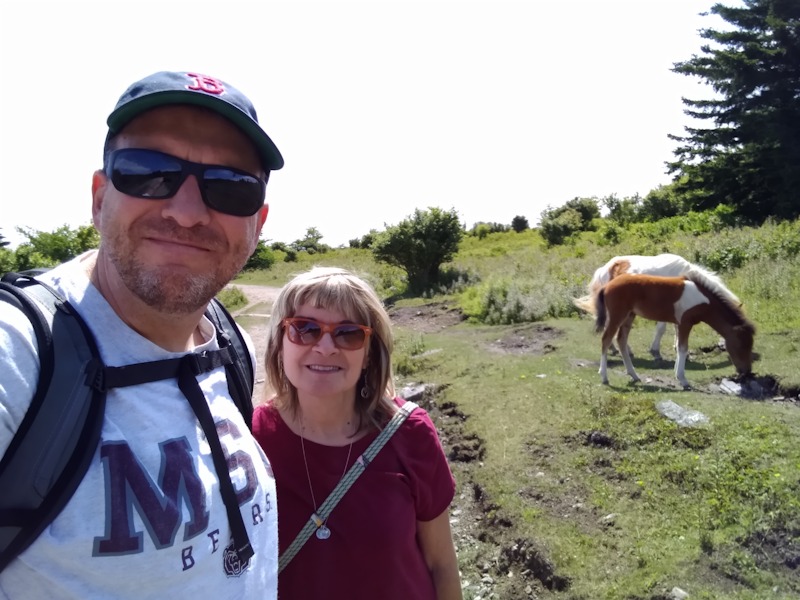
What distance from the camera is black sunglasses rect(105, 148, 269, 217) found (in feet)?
4.32

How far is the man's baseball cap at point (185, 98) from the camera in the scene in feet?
4.26

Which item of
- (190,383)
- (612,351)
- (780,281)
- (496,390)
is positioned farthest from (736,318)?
(190,383)

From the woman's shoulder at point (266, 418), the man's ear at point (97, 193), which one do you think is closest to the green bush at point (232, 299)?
the woman's shoulder at point (266, 418)

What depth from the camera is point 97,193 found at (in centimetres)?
141

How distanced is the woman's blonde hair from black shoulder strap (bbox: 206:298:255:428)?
0.43 meters

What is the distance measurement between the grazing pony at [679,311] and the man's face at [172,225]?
7933 millimetres

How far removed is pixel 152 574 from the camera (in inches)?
44.1

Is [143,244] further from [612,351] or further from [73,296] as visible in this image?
[612,351]

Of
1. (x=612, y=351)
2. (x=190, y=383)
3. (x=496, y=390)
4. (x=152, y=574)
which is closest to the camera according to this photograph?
(x=152, y=574)

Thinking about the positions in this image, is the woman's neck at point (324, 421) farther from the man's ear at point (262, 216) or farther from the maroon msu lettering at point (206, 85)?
the maroon msu lettering at point (206, 85)

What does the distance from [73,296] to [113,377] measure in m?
0.23

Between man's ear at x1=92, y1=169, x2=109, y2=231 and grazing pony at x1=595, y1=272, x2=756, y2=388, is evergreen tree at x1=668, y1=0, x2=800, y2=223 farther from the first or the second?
man's ear at x1=92, y1=169, x2=109, y2=231

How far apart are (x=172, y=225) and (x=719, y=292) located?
30.3ft

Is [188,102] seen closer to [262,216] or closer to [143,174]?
[143,174]
